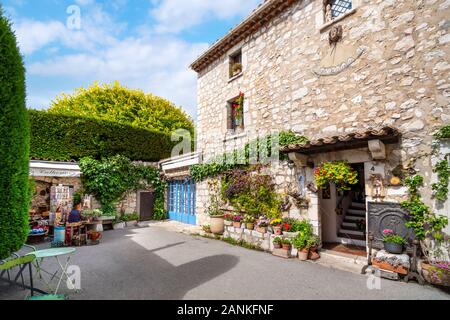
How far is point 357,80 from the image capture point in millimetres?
5812

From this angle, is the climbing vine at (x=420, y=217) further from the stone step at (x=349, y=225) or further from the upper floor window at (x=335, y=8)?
the upper floor window at (x=335, y=8)

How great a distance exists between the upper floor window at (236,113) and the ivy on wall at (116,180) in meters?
5.59

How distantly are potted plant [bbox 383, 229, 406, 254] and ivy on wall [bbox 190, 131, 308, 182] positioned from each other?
2.96m

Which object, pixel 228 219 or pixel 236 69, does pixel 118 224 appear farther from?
pixel 236 69

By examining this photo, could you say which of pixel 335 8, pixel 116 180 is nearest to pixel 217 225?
pixel 116 180

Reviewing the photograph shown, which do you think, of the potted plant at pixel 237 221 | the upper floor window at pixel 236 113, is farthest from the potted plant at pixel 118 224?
the upper floor window at pixel 236 113

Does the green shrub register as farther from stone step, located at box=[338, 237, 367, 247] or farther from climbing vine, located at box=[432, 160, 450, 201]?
stone step, located at box=[338, 237, 367, 247]

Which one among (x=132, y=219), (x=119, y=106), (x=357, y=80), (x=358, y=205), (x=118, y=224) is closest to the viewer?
(x=357, y=80)

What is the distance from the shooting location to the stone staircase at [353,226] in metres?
7.07

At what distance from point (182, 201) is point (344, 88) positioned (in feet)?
28.2

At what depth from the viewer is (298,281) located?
445cm

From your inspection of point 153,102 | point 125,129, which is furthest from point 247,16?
point 153,102

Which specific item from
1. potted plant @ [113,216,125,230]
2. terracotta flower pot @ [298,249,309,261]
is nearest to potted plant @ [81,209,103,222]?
potted plant @ [113,216,125,230]
